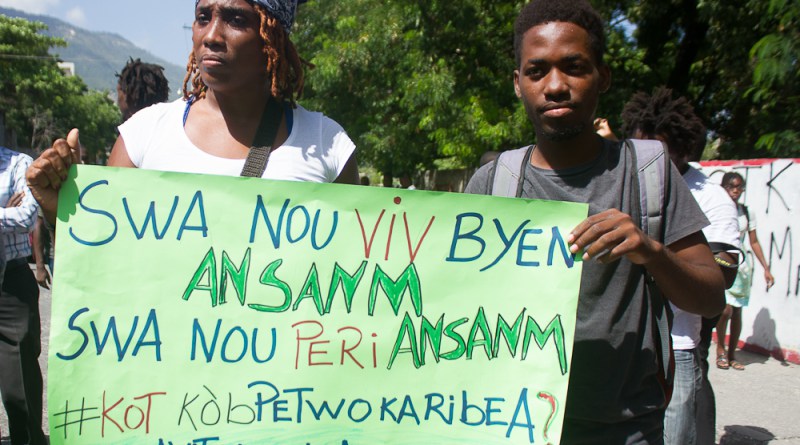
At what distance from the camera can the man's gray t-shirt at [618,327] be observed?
1.74 m

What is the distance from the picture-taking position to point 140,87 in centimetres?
473

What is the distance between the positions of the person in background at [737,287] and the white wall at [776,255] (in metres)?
0.19

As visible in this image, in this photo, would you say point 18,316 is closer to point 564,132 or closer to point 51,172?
point 51,172

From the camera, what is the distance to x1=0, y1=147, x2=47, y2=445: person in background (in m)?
3.59

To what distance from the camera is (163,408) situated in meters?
1.69

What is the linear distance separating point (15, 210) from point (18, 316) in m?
0.54

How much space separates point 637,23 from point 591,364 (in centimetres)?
1213

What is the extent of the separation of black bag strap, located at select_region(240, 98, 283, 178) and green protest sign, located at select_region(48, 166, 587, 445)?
0.09 meters

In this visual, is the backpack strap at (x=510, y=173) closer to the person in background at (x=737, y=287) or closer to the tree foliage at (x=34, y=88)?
the person in background at (x=737, y=287)

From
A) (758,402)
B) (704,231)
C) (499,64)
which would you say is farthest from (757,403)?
(499,64)

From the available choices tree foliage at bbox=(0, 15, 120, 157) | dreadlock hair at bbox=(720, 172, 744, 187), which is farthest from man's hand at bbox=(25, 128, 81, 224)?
tree foliage at bbox=(0, 15, 120, 157)

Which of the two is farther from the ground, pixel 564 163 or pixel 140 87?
pixel 140 87

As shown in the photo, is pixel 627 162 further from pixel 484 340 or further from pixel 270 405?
pixel 270 405

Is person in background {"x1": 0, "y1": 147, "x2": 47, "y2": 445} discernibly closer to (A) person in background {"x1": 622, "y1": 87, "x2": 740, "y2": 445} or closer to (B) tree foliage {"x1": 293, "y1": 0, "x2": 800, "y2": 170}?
(A) person in background {"x1": 622, "y1": 87, "x2": 740, "y2": 445}
